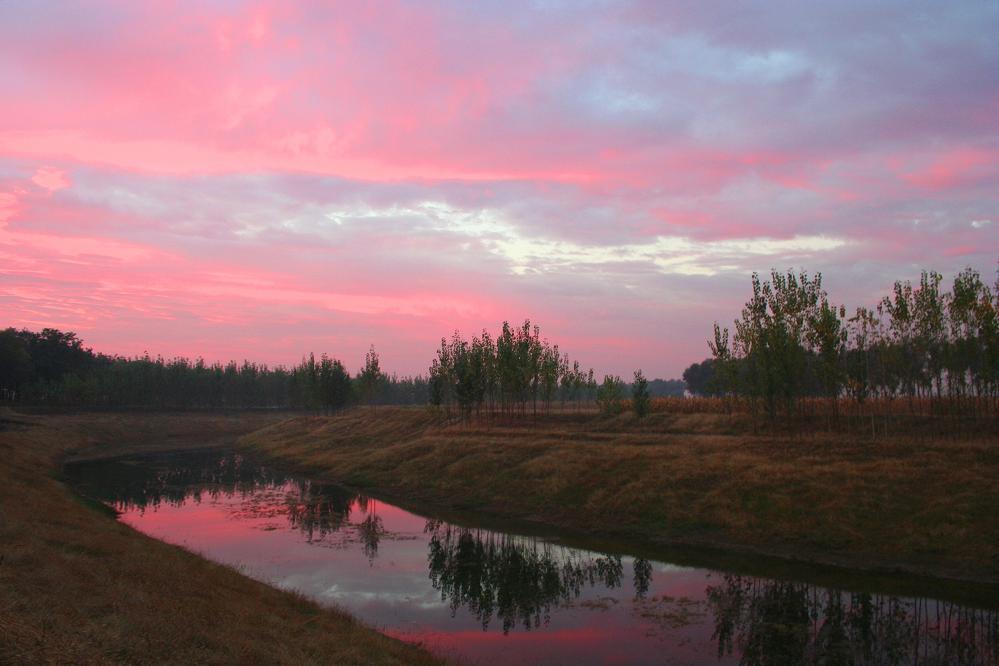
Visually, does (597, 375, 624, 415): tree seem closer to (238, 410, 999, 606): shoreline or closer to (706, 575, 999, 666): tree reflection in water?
(238, 410, 999, 606): shoreline

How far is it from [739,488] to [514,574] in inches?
647

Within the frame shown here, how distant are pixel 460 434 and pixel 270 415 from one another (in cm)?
9946

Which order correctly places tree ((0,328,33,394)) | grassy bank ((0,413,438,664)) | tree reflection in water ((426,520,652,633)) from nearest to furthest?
grassy bank ((0,413,438,664)), tree reflection in water ((426,520,652,633)), tree ((0,328,33,394))

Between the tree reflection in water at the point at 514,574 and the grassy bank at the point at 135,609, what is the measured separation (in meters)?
6.68

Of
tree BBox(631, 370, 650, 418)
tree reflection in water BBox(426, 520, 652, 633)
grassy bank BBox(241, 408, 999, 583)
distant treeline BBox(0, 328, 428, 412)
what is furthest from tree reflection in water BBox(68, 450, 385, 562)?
distant treeline BBox(0, 328, 428, 412)

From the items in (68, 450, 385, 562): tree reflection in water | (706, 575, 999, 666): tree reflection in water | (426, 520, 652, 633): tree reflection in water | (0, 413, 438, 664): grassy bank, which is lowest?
(68, 450, 385, 562): tree reflection in water

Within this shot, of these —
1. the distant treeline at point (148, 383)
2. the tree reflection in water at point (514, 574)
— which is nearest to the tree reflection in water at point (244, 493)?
the tree reflection in water at point (514, 574)

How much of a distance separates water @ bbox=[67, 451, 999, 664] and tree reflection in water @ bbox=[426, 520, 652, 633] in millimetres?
105

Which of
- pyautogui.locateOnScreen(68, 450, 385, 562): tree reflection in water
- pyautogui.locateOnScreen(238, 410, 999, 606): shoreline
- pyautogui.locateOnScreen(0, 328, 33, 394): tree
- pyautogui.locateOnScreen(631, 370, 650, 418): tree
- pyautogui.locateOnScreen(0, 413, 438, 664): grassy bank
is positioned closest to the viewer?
pyautogui.locateOnScreen(0, 413, 438, 664): grassy bank

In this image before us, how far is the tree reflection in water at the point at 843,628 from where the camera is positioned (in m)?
20.0

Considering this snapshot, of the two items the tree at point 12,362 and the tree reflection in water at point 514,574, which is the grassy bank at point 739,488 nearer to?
the tree reflection in water at point 514,574

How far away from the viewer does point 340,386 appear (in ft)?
401

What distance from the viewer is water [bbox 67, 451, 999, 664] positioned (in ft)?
68.4

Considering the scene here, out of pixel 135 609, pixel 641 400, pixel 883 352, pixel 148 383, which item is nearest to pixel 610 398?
pixel 641 400
